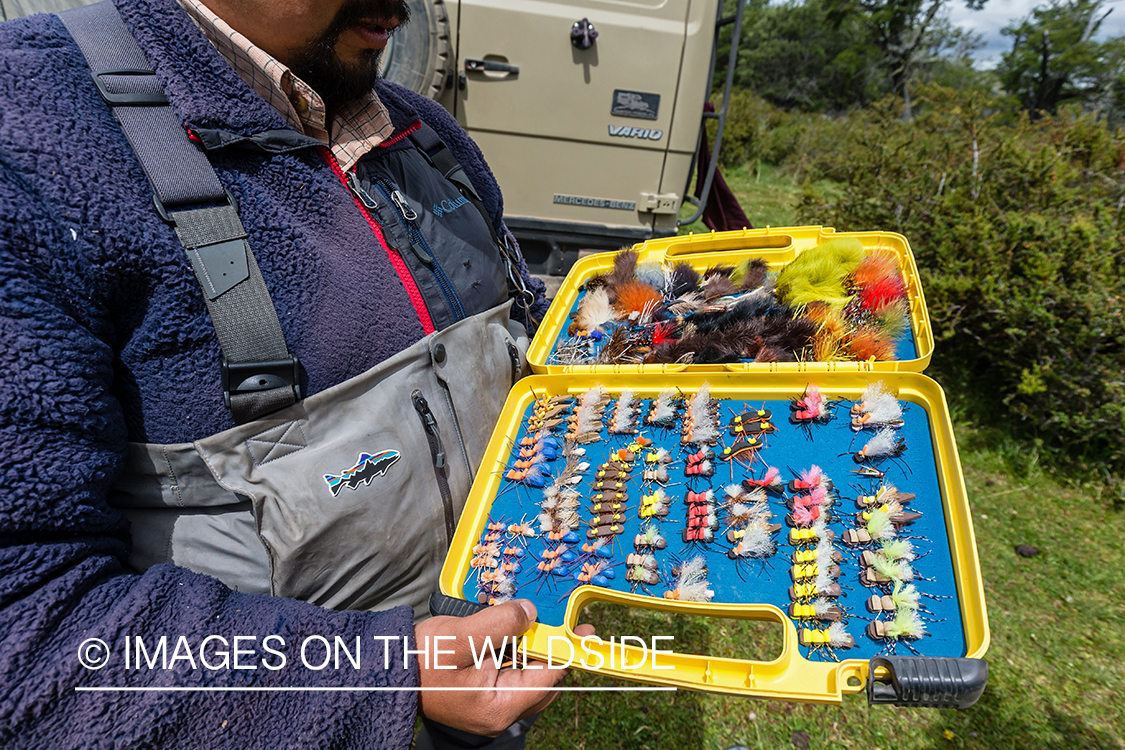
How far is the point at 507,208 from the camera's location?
4141mm

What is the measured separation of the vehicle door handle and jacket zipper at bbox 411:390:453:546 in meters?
3.00

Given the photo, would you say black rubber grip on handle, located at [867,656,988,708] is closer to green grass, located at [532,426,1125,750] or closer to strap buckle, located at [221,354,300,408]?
strap buckle, located at [221,354,300,408]

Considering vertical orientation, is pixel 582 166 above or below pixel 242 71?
below

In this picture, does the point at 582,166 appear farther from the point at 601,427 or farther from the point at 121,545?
the point at 121,545

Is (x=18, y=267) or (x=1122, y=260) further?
(x=1122, y=260)

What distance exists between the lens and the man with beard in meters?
0.88

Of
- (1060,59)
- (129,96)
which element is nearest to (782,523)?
(129,96)

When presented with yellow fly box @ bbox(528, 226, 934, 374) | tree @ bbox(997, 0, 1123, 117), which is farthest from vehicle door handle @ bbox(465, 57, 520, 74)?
tree @ bbox(997, 0, 1123, 117)

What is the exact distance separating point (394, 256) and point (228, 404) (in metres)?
0.50

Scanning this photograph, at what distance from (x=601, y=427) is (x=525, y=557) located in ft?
1.41

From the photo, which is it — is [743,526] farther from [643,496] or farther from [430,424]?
[430,424]

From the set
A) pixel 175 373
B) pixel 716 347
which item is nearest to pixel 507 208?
pixel 716 347

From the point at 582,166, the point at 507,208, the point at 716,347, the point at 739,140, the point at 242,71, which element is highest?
the point at 242,71

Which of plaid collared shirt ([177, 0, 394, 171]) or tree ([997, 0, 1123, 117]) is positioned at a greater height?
plaid collared shirt ([177, 0, 394, 171])
